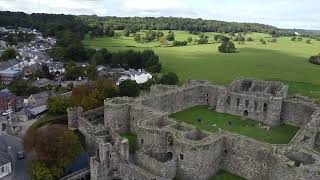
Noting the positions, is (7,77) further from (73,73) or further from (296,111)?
(296,111)

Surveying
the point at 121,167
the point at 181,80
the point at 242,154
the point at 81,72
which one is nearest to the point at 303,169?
the point at 242,154

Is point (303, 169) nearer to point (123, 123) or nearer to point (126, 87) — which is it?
point (123, 123)

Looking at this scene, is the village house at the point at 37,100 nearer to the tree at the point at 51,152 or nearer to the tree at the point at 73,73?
the tree at the point at 73,73

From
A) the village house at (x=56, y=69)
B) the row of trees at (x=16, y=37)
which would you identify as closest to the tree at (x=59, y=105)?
the village house at (x=56, y=69)

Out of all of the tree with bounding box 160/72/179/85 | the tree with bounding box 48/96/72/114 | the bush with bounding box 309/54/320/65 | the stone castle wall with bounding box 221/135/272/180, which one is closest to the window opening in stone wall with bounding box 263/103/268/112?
the stone castle wall with bounding box 221/135/272/180

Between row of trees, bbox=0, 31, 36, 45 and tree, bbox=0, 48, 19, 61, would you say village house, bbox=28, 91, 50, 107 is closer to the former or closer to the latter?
tree, bbox=0, 48, 19, 61
